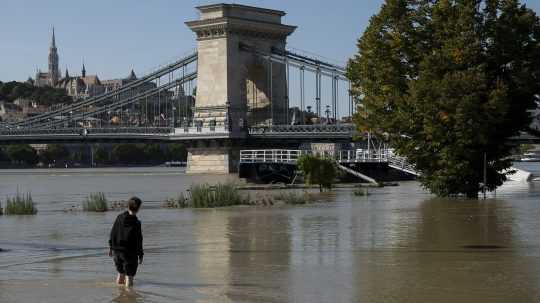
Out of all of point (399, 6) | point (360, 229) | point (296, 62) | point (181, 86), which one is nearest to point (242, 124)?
point (296, 62)

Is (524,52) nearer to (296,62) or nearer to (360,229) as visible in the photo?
(360,229)

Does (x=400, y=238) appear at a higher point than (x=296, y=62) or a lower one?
lower

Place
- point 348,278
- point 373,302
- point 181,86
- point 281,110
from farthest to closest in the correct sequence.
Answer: point 181,86, point 281,110, point 348,278, point 373,302

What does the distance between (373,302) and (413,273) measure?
294 centimetres

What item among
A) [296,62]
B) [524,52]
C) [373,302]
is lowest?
[373,302]

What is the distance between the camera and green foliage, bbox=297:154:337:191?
180 ft

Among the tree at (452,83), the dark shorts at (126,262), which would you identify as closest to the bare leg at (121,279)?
the dark shorts at (126,262)

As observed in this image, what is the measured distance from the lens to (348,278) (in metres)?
16.6

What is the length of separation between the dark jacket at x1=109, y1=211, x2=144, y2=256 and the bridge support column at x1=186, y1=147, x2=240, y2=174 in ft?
288

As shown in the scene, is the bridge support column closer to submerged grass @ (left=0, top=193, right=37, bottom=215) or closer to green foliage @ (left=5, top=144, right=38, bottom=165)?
submerged grass @ (left=0, top=193, right=37, bottom=215)

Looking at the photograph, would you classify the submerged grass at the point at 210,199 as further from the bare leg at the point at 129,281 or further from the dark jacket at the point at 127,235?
Answer: the dark jacket at the point at 127,235

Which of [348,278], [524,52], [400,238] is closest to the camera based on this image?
[348,278]

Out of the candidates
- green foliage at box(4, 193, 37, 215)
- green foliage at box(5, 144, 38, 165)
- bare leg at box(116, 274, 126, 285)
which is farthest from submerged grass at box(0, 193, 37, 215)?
green foliage at box(5, 144, 38, 165)

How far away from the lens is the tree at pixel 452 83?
38531 mm
